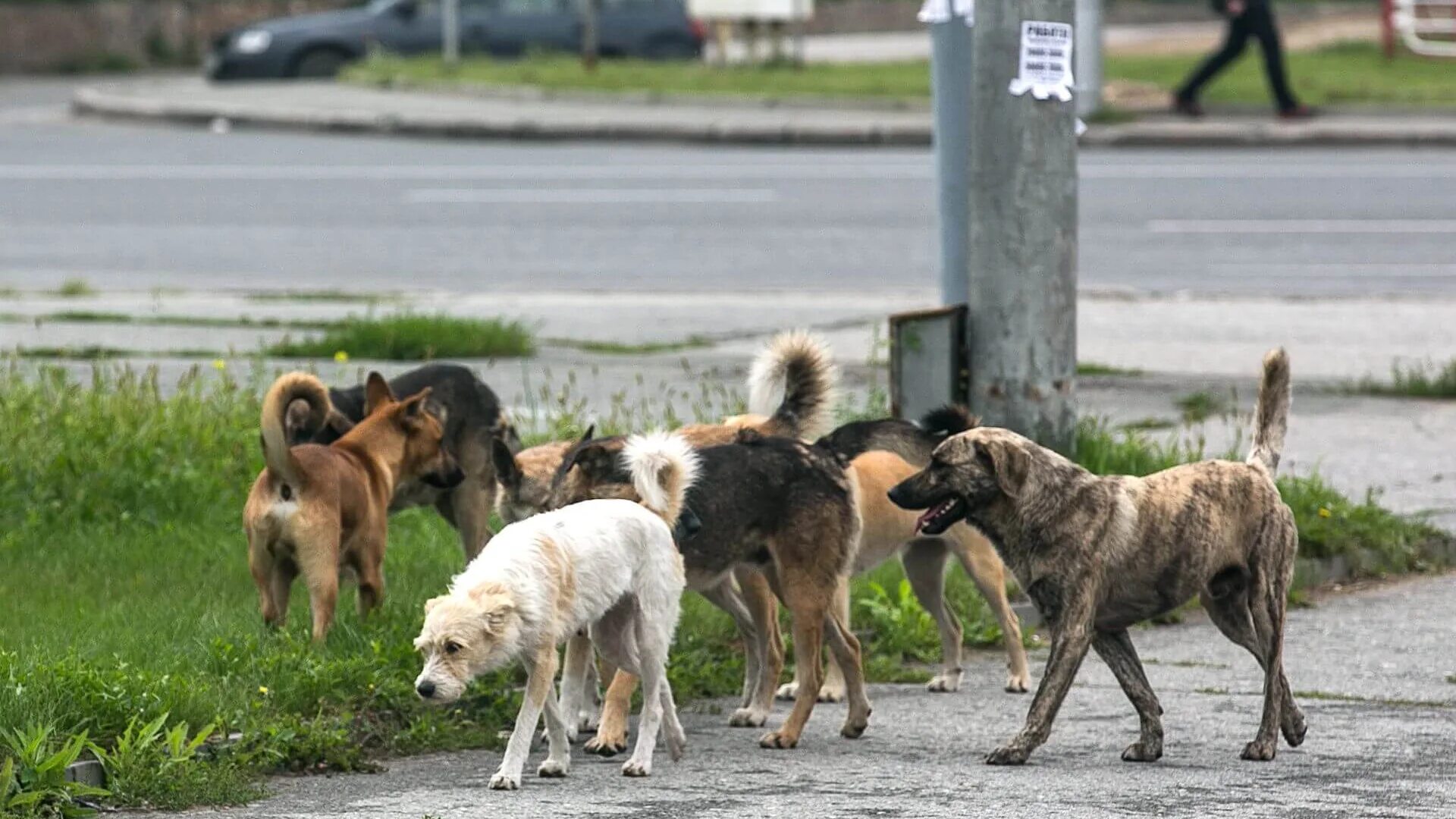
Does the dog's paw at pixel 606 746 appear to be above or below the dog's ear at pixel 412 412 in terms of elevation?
below

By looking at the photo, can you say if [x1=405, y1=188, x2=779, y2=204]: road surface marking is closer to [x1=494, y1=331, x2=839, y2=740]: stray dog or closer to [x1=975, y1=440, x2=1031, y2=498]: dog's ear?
[x1=494, y1=331, x2=839, y2=740]: stray dog

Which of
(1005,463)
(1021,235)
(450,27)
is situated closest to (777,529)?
(1005,463)

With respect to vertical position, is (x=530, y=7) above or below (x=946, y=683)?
above

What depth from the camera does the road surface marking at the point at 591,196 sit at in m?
20.9

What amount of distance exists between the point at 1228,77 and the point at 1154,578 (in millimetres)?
23521

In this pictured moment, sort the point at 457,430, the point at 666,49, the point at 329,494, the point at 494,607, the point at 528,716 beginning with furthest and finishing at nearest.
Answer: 1. the point at 666,49
2. the point at 457,430
3. the point at 329,494
4. the point at 528,716
5. the point at 494,607

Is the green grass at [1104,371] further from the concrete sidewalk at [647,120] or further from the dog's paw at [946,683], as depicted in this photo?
the concrete sidewalk at [647,120]

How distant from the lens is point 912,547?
7871 millimetres

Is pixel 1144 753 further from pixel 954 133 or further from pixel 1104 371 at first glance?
pixel 1104 371

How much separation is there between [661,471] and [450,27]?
2522cm

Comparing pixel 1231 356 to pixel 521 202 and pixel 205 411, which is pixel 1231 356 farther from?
pixel 521 202

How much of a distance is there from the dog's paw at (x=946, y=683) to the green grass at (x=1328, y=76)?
19.9 metres

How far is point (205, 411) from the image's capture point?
32.4ft

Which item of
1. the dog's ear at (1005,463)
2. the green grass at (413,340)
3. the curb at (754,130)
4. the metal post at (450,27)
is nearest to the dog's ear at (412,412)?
the dog's ear at (1005,463)
